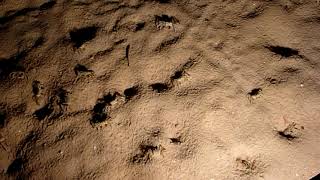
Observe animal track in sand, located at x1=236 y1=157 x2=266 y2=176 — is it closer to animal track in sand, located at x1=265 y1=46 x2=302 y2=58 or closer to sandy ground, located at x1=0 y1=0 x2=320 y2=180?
sandy ground, located at x1=0 y1=0 x2=320 y2=180

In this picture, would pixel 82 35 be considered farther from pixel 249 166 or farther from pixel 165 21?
pixel 249 166

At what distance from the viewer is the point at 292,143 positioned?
2.25 m

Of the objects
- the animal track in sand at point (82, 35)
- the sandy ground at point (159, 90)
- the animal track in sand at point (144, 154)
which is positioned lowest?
the animal track in sand at point (144, 154)

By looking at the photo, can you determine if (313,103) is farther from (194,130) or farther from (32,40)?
(32,40)

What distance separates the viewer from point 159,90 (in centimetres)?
238

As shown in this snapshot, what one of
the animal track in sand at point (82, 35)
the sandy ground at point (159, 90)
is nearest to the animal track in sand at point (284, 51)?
the sandy ground at point (159, 90)

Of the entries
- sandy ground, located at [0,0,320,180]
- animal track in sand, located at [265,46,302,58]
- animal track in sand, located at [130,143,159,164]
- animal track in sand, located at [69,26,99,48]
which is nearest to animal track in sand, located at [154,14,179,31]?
sandy ground, located at [0,0,320,180]

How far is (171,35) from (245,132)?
3.68 feet

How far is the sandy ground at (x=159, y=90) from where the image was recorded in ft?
6.95

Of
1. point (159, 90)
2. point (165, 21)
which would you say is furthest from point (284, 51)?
point (159, 90)

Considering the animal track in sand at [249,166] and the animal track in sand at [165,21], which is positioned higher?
the animal track in sand at [165,21]

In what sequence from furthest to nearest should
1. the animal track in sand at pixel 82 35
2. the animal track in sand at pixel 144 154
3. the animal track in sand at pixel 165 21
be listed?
the animal track in sand at pixel 165 21 → the animal track in sand at pixel 82 35 → the animal track in sand at pixel 144 154

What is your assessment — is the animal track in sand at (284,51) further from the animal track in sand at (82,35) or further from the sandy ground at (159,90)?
the animal track in sand at (82,35)

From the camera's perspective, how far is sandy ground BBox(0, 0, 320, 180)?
212cm
